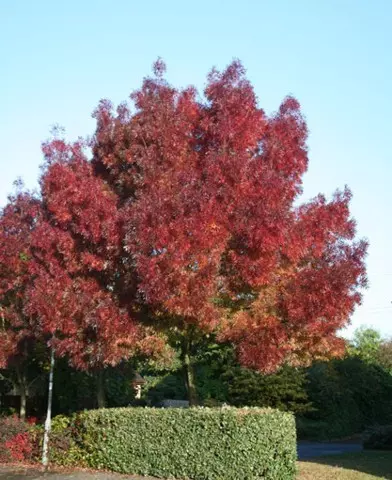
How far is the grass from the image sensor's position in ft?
41.4

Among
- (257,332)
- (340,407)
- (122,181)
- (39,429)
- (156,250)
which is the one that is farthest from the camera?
(340,407)

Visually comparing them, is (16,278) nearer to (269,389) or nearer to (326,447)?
(269,389)

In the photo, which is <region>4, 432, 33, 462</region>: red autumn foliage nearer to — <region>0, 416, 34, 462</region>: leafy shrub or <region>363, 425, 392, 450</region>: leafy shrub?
<region>0, 416, 34, 462</region>: leafy shrub

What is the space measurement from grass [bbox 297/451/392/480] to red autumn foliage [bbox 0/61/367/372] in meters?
2.46

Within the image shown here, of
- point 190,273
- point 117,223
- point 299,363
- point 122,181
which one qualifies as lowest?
point 299,363

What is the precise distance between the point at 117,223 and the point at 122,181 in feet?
4.05

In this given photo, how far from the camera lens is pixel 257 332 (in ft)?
37.1

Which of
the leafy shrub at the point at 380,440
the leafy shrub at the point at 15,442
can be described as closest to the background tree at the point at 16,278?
the leafy shrub at the point at 15,442

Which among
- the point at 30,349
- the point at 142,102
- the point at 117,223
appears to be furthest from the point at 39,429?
the point at 142,102

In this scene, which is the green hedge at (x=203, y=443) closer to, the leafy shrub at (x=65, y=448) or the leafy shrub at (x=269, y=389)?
the leafy shrub at (x=65, y=448)

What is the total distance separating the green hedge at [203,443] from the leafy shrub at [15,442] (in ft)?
9.66

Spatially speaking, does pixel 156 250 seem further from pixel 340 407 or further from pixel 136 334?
pixel 340 407

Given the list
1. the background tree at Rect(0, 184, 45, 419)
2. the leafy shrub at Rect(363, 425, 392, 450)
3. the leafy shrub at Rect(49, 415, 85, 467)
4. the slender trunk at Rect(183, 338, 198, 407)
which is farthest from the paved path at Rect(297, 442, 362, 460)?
the background tree at Rect(0, 184, 45, 419)

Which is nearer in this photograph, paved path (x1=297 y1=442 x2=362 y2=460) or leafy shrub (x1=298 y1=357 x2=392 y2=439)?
paved path (x1=297 y1=442 x2=362 y2=460)
